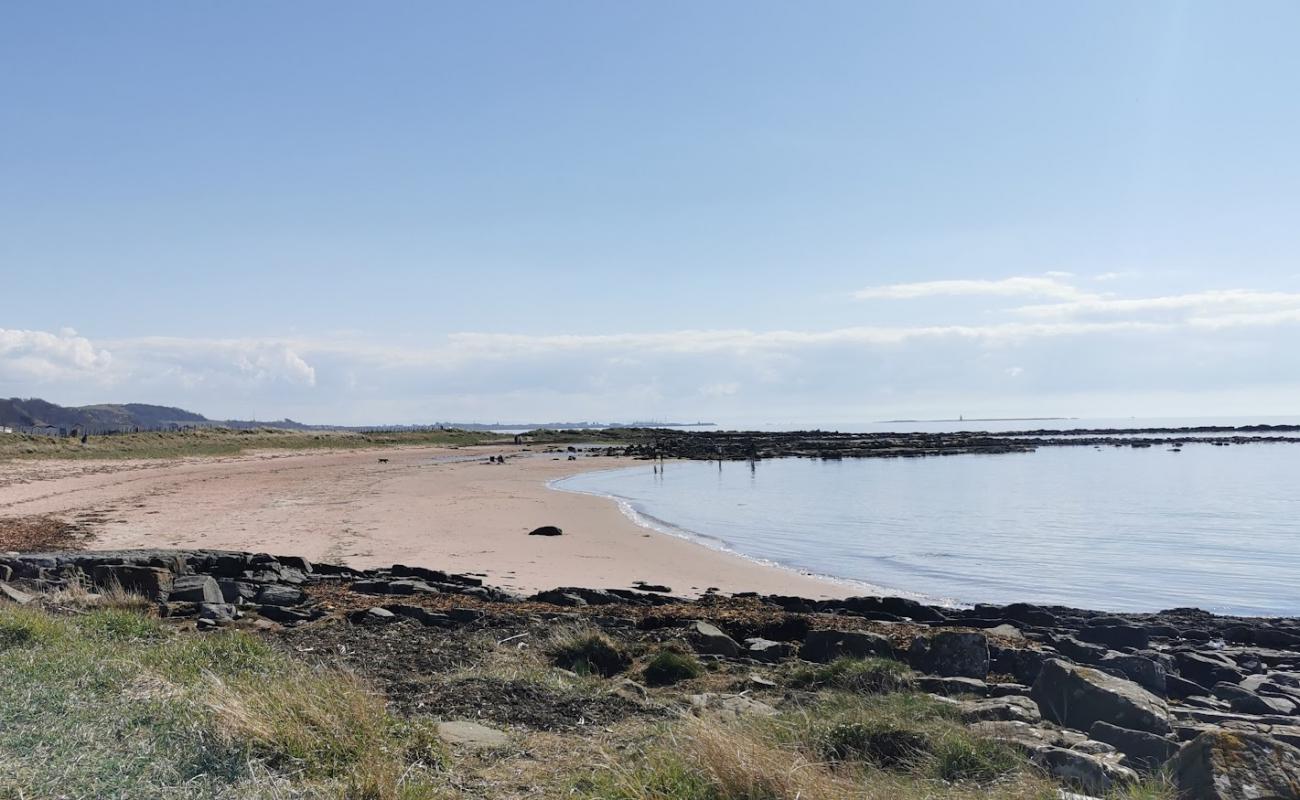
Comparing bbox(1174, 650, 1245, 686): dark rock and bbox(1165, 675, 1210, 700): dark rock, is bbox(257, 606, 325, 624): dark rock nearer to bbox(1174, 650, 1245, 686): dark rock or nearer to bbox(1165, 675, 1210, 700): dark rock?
bbox(1165, 675, 1210, 700): dark rock

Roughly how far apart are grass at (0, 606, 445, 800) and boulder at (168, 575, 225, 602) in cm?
450

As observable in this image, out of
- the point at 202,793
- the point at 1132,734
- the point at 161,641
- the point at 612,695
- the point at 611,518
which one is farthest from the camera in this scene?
the point at 611,518

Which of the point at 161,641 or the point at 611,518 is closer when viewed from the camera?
the point at 161,641

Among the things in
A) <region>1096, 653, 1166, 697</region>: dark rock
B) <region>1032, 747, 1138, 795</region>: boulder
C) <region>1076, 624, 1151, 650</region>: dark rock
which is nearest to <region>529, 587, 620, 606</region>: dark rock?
<region>1076, 624, 1151, 650</region>: dark rock

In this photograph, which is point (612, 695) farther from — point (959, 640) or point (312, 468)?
point (312, 468)

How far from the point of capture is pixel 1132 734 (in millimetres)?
5891

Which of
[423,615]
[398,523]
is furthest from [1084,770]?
[398,523]

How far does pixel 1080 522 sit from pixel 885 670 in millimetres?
22962

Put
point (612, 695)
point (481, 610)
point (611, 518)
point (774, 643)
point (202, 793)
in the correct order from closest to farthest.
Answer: point (202, 793) → point (612, 695) → point (774, 643) → point (481, 610) → point (611, 518)

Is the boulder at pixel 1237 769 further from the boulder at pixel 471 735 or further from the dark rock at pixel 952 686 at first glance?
the boulder at pixel 471 735

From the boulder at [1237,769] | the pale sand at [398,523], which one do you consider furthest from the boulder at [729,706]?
the pale sand at [398,523]

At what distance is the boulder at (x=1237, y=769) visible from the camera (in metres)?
4.51

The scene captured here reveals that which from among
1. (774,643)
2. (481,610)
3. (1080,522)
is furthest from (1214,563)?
(481,610)

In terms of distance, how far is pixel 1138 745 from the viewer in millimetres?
5789
